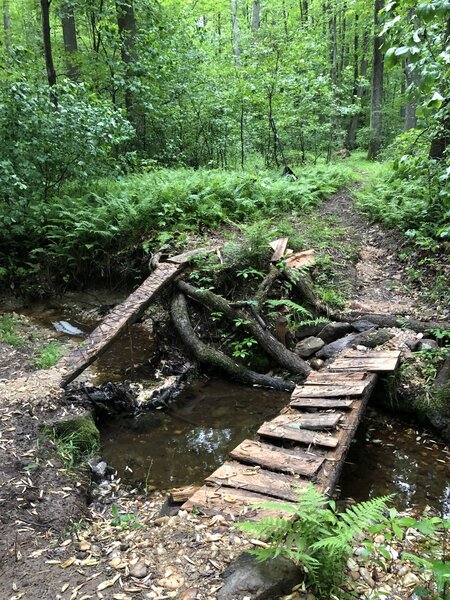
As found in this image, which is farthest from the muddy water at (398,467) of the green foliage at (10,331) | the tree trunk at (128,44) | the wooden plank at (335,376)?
the tree trunk at (128,44)

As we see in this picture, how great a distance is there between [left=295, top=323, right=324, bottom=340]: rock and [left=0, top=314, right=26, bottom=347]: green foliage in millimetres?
4829

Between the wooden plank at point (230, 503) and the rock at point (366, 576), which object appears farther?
the wooden plank at point (230, 503)

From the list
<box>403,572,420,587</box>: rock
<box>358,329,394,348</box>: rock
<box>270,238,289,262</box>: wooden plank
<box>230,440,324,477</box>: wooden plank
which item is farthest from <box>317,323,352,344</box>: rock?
<box>403,572,420,587</box>: rock

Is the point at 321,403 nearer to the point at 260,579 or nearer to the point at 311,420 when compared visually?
the point at 311,420

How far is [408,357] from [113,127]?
8645 mm

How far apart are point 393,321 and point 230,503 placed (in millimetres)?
4776

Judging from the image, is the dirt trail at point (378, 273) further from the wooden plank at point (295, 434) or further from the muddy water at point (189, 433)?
the wooden plank at point (295, 434)

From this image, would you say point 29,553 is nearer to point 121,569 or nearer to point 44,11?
point 121,569

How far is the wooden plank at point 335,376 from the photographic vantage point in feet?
19.3

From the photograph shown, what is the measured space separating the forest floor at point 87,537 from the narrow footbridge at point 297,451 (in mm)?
392

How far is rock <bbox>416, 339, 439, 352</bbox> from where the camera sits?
650 centimetres

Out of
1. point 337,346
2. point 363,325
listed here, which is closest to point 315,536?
point 337,346

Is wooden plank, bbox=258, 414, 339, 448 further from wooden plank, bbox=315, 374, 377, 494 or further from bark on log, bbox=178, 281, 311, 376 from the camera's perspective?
bark on log, bbox=178, 281, 311, 376

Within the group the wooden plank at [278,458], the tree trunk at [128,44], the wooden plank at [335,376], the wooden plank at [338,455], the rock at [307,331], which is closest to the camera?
the wooden plank at [338,455]
